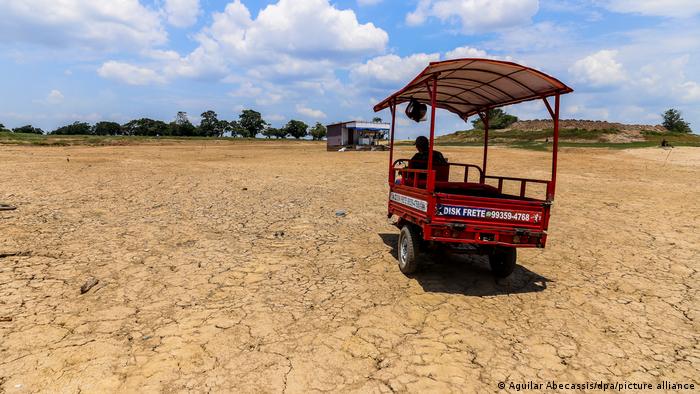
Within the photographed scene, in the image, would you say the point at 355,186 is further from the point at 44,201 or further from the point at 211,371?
the point at 211,371

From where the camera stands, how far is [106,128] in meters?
98.5

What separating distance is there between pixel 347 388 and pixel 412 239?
300 cm

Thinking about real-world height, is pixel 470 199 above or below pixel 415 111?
below

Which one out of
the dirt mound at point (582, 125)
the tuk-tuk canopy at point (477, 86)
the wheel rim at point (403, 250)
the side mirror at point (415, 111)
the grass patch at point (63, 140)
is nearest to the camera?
the tuk-tuk canopy at point (477, 86)

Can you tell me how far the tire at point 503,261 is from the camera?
648 cm

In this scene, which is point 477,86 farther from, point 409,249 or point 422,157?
point 409,249

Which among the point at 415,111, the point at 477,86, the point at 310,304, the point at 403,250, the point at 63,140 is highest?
the point at 477,86

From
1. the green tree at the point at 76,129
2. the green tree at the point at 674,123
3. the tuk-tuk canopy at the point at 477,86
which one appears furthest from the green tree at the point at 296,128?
the tuk-tuk canopy at the point at 477,86

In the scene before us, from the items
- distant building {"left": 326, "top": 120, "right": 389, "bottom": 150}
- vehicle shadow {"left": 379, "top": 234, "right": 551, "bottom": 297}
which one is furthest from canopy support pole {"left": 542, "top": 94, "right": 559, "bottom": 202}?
distant building {"left": 326, "top": 120, "right": 389, "bottom": 150}

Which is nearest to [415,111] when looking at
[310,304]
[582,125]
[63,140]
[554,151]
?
[554,151]

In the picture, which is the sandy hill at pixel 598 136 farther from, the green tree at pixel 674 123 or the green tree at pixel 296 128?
the green tree at pixel 296 128

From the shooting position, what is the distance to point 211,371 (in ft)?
13.1

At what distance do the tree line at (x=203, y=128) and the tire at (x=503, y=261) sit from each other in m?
93.9

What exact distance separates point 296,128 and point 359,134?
216ft
